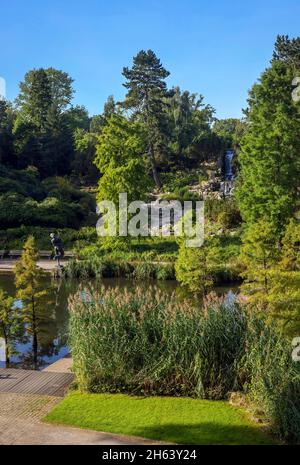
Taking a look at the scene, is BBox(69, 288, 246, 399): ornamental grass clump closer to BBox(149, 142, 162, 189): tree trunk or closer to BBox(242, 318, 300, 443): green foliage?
BBox(242, 318, 300, 443): green foliage

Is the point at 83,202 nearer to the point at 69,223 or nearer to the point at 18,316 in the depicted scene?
the point at 69,223

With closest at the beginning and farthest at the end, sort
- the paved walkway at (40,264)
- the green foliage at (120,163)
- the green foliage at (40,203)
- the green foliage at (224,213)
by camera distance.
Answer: the paved walkway at (40,264)
the green foliage at (120,163)
the green foliage at (224,213)
the green foliage at (40,203)

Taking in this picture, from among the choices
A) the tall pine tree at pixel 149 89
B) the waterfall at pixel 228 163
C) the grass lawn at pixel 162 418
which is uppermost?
the tall pine tree at pixel 149 89

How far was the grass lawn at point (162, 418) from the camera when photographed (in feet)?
27.4

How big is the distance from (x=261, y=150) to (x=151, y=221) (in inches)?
518

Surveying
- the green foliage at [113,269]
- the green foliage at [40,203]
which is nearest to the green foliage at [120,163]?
the green foliage at [113,269]

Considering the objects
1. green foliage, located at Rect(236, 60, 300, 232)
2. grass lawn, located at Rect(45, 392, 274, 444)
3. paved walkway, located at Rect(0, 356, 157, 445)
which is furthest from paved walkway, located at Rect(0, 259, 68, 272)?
grass lawn, located at Rect(45, 392, 274, 444)

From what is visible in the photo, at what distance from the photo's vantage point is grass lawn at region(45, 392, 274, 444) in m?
8.36

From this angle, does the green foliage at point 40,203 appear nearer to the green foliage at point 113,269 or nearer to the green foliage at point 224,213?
the green foliage at point 224,213

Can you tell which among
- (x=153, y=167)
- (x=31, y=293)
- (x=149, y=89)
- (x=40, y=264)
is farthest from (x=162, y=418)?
(x=149, y=89)

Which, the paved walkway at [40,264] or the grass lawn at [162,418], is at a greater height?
the paved walkway at [40,264]

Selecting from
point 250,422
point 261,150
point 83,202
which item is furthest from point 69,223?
point 250,422

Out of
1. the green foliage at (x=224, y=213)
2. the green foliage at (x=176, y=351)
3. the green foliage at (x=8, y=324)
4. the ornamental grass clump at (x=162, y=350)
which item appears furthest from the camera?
the green foliage at (x=224, y=213)

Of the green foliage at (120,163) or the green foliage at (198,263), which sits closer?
the green foliage at (198,263)
